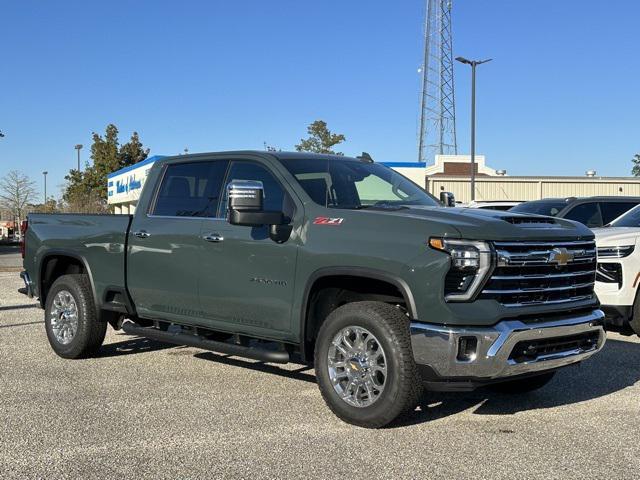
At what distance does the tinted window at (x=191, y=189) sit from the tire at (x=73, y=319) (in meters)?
1.32

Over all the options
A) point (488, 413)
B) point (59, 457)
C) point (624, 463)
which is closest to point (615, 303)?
point (488, 413)

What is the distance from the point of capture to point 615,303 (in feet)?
27.8

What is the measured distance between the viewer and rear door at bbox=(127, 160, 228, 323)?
20.2ft

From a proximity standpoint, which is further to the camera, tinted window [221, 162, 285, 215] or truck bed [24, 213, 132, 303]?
truck bed [24, 213, 132, 303]

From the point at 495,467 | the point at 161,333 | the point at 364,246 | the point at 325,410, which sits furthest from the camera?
the point at 161,333

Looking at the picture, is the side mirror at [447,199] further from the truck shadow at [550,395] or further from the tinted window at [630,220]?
the tinted window at [630,220]

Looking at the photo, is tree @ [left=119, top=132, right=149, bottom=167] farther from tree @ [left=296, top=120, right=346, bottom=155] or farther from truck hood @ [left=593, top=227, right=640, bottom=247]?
truck hood @ [left=593, top=227, right=640, bottom=247]

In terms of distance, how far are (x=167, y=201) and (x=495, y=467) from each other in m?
3.79

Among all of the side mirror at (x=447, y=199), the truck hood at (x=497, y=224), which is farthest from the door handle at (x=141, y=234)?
the side mirror at (x=447, y=199)

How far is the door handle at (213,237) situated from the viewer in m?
Answer: 5.87

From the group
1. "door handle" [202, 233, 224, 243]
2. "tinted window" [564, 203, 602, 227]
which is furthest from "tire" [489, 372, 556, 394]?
"tinted window" [564, 203, 602, 227]

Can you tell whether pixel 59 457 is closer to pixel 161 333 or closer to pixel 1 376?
pixel 161 333

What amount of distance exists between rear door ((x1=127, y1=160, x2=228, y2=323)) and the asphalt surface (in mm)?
711

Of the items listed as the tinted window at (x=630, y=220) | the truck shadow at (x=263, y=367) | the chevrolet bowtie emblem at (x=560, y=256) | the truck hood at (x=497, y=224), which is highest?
the tinted window at (x=630, y=220)
